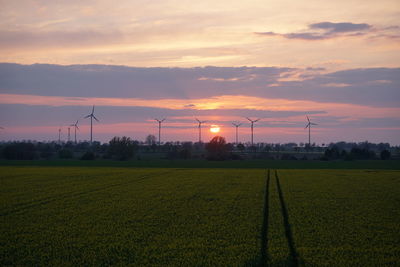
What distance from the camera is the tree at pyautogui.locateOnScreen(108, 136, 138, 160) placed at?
14038 centimetres

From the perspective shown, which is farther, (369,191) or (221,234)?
(369,191)

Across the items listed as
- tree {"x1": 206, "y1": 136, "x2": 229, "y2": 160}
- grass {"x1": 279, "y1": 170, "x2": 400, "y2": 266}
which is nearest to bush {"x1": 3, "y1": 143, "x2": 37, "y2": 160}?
tree {"x1": 206, "y1": 136, "x2": 229, "y2": 160}

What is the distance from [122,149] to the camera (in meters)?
142

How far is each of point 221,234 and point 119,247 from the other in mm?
4314

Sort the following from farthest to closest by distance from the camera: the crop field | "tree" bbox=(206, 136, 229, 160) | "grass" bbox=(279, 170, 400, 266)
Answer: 1. "tree" bbox=(206, 136, 229, 160)
2. "grass" bbox=(279, 170, 400, 266)
3. the crop field

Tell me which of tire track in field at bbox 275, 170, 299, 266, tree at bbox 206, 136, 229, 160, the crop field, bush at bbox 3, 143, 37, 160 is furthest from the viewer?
tree at bbox 206, 136, 229, 160

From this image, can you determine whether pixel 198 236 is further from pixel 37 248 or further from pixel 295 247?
pixel 37 248

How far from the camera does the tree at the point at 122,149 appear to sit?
14038cm

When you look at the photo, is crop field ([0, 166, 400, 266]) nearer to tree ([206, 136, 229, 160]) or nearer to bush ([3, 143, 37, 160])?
bush ([3, 143, 37, 160])

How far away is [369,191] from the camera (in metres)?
39.8

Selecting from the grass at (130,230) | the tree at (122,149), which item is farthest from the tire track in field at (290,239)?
the tree at (122,149)

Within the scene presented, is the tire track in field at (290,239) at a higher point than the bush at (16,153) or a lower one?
lower

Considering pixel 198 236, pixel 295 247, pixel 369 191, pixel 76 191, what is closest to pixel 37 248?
pixel 198 236

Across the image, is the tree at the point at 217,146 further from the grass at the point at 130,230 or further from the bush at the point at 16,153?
the grass at the point at 130,230
